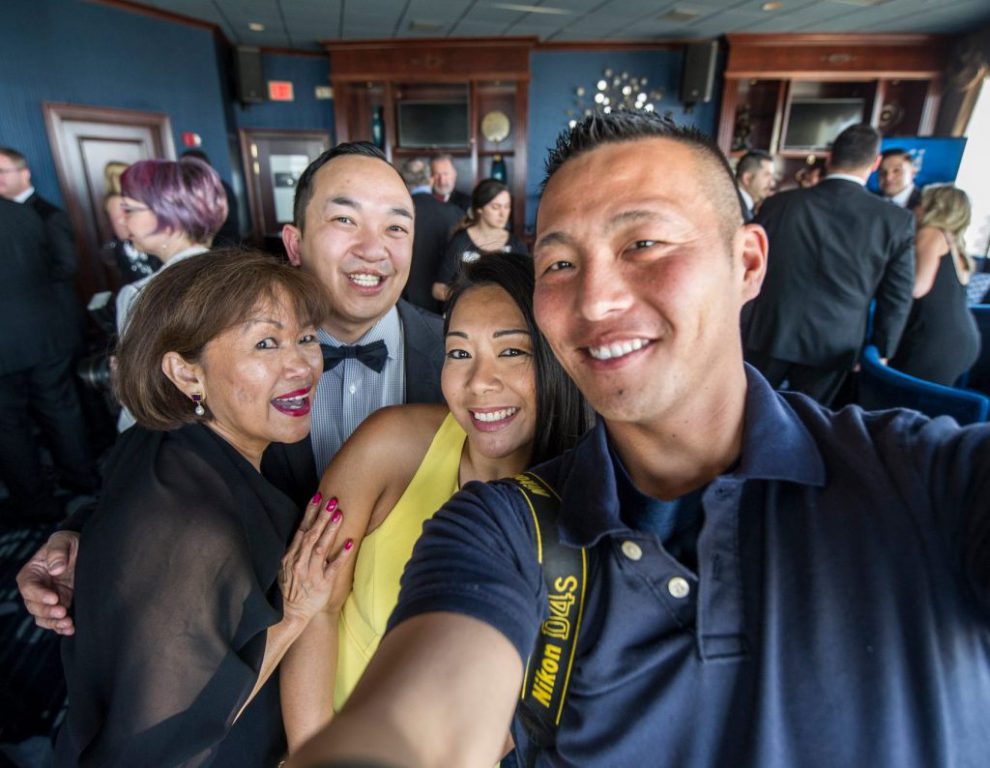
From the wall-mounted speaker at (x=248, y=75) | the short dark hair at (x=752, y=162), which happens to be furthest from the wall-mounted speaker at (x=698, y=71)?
the wall-mounted speaker at (x=248, y=75)

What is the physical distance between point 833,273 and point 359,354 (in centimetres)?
268

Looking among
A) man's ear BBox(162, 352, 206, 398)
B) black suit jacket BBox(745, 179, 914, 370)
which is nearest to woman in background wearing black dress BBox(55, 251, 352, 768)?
man's ear BBox(162, 352, 206, 398)

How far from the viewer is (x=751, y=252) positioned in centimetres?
92

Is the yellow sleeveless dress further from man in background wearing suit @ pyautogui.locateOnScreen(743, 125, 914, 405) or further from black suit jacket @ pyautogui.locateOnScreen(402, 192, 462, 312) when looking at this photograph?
black suit jacket @ pyautogui.locateOnScreen(402, 192, 462, 312)

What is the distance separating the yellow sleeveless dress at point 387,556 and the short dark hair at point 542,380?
0.22 m

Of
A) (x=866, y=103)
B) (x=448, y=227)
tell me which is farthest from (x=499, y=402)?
(x=866, y=103)

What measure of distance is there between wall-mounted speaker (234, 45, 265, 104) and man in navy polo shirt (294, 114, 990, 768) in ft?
23.8

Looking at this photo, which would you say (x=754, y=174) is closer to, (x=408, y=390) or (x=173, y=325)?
(x=408, y=390)

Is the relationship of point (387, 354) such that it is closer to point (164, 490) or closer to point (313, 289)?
point (313, 289)

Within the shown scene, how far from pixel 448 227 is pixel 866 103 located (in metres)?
6.25

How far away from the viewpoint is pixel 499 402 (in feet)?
4.06

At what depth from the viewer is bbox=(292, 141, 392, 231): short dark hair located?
→ 1689 mm

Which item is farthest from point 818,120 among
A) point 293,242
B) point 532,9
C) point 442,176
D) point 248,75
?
point 293,242

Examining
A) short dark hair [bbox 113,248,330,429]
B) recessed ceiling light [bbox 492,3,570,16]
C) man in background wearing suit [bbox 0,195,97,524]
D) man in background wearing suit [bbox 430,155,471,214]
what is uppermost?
recessed ceiling light [bbox 492,3,570,16]
